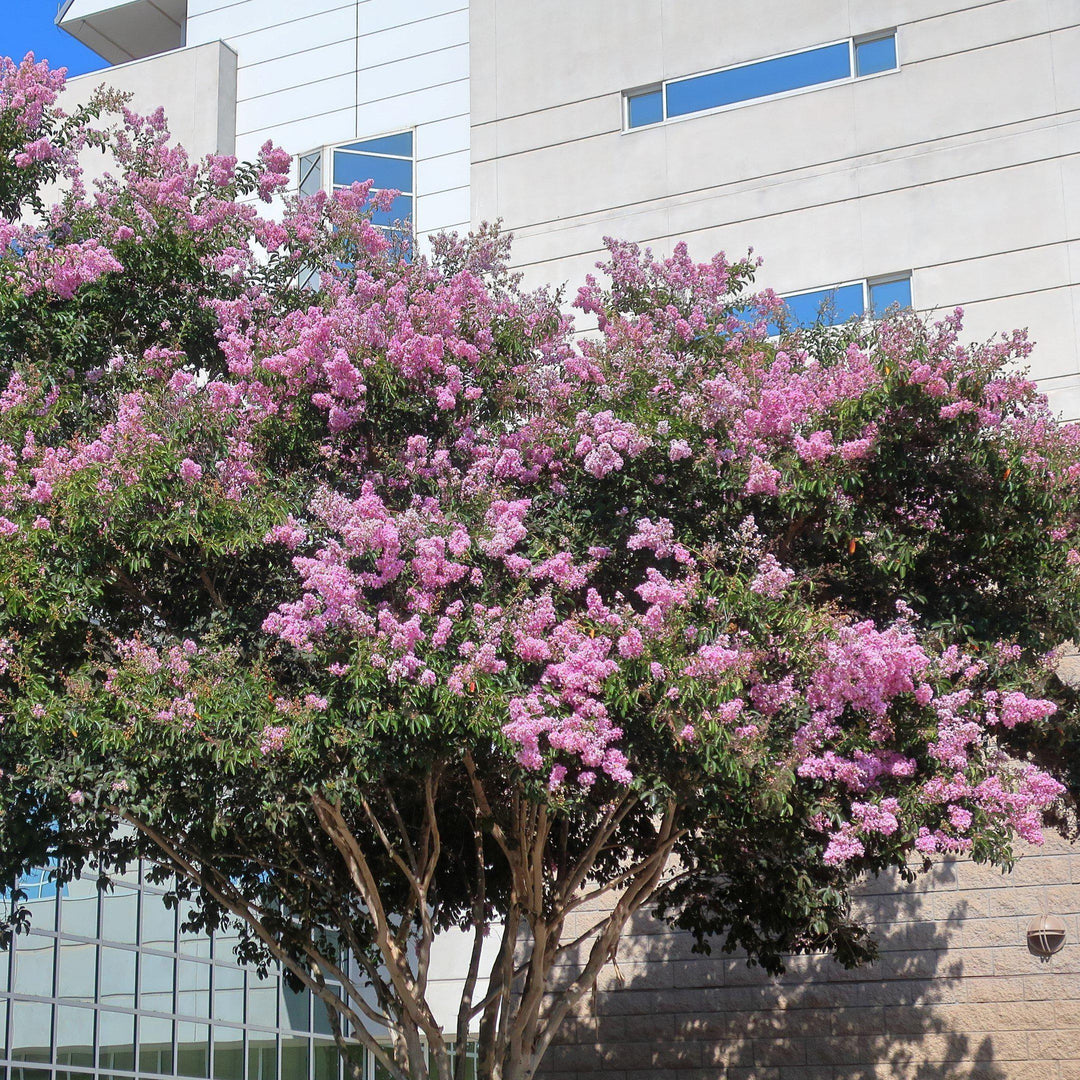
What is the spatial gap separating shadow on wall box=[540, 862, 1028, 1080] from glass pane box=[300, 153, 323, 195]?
12.2 metres

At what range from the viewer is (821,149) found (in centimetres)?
1920

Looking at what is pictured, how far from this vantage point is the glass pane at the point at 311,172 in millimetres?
22234

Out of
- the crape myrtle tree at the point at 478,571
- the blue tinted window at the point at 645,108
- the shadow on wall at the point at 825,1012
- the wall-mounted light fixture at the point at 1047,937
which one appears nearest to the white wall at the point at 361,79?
the blue tinted window at the point at 645,108

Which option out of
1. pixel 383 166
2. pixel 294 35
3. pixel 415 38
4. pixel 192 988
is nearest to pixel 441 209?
pixel 383 166

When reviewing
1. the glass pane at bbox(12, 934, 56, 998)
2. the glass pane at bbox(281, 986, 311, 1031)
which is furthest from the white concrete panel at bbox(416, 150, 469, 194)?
the glass pane at bbox(12, 934, 56, 998)

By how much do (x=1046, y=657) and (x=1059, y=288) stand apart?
803 centimetres

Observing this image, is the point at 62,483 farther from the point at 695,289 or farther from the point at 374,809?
the point at 695,289

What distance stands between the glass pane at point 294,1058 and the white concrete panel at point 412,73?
14.2m

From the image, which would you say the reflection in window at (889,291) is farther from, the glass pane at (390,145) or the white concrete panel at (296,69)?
the white concrete panel at (296,69)

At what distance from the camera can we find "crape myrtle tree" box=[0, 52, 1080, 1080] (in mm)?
9516

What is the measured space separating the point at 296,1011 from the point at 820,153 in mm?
13872

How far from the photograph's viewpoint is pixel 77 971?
1587cm

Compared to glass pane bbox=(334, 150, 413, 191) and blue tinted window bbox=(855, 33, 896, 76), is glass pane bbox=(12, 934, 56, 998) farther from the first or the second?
blue tinted window bbox=(855, 33, 896, 76)

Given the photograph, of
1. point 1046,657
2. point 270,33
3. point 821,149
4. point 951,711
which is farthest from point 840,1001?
point 270,33
